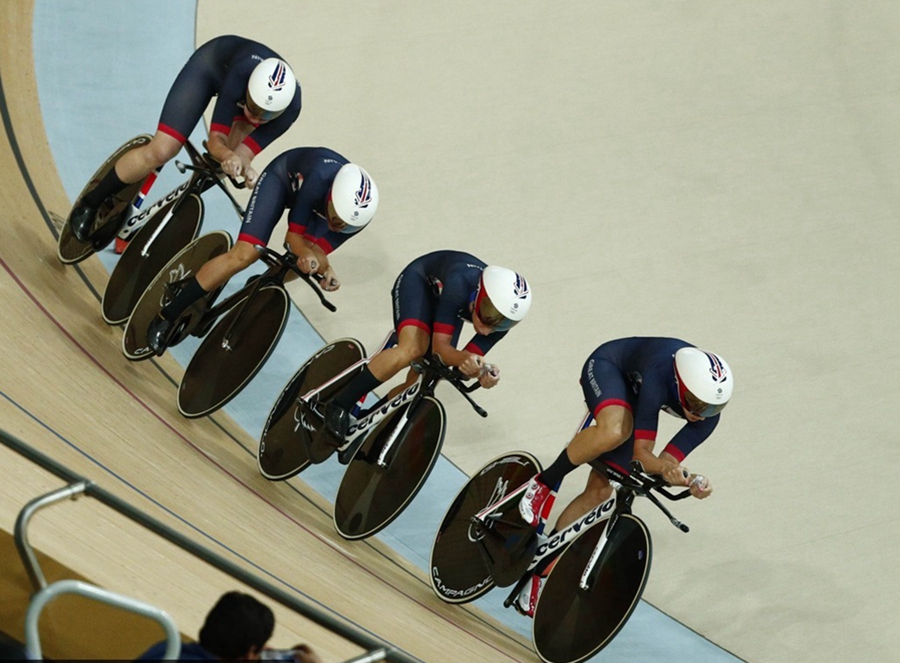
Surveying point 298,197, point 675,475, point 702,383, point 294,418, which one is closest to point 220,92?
point 298,197

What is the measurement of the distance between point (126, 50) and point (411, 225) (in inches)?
85.0

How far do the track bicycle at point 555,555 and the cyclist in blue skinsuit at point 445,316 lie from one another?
0.53 metres

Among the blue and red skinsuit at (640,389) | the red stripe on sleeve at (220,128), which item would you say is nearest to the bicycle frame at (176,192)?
the red stripe on sleeve at (220,128)

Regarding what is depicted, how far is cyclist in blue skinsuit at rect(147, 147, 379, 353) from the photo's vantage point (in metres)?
4.70

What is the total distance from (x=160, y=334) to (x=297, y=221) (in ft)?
2.44

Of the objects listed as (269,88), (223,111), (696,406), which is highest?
(269,88)

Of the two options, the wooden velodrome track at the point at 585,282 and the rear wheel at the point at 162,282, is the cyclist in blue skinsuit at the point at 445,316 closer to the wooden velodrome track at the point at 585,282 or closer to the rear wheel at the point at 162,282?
the wooden velodrome track at the point at 585,282

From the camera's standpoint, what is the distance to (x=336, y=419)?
4.73 meters

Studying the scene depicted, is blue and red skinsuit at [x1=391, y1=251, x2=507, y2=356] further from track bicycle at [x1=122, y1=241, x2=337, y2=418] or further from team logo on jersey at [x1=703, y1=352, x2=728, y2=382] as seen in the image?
team logo on jersey at [x1=703, y1=352, x2=728, y2=382]

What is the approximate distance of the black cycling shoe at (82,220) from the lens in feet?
17.9

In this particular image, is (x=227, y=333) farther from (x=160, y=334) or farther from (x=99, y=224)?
(x=99, y=224)

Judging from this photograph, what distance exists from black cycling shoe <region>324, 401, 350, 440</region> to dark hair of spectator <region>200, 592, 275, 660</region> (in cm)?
232

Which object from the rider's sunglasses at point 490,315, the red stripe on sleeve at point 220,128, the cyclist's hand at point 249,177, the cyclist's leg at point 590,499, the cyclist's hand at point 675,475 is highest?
the red stripe on sleeve at point 220,128

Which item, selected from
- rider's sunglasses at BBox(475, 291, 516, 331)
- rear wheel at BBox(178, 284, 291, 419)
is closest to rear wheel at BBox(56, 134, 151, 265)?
rear wheel at BBox(178, 284, 291, 419)
